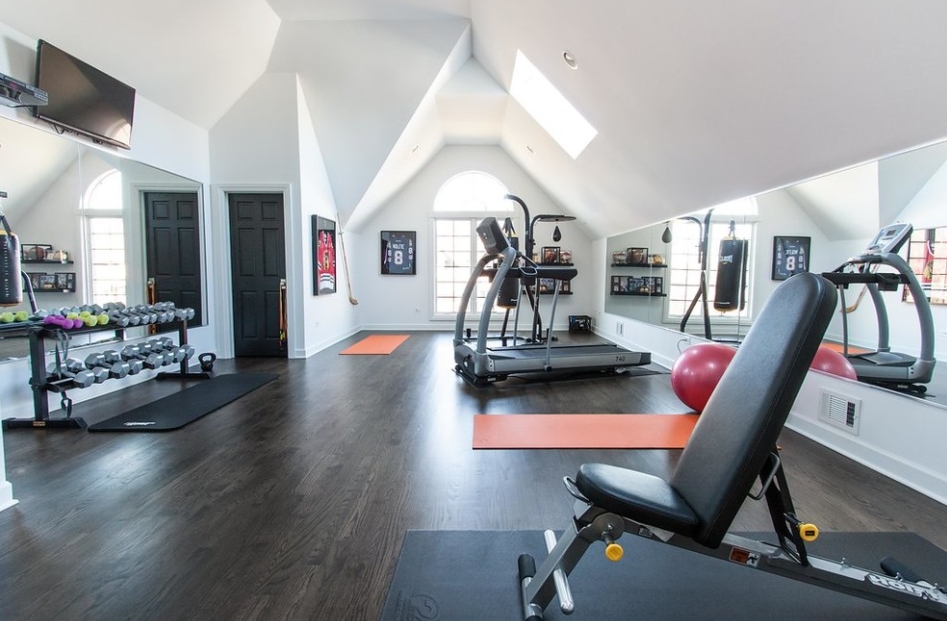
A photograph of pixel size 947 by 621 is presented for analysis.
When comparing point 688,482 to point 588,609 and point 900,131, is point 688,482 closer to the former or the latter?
→ point 588,609

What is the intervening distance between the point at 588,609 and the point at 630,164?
4140mm

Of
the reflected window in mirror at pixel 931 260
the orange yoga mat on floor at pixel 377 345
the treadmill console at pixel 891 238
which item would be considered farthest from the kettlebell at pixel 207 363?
the reflected window in mirror at pixel 931 260

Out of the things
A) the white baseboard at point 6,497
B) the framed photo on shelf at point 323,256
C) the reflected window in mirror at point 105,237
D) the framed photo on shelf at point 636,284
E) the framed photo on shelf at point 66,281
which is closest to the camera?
the white baseboard at point 6,497

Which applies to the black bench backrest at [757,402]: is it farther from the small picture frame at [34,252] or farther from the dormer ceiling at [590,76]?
the small picture frame at [34,252]

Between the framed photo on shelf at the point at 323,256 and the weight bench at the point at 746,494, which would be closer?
the weight bench at the point at 746,494

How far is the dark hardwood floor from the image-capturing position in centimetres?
149

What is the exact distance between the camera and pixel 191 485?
2.22 meters

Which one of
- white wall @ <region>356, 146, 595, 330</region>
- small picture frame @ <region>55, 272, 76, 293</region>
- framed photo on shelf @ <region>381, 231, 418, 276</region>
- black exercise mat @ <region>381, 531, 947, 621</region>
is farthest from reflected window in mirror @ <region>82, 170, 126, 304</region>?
framed photo on shelf @ <region>381, 231, 418, 276</region>

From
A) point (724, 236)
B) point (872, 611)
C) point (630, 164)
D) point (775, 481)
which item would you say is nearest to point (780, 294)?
point (775, 481)

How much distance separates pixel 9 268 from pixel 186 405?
146 centimetres

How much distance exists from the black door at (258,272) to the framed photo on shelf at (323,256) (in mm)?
400

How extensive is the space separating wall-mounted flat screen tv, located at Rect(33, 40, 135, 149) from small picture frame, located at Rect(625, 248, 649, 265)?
584cm

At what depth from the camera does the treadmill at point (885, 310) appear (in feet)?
8.45

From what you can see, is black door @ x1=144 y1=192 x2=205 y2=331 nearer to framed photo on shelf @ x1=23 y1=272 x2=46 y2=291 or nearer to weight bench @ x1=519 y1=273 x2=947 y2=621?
framed photo on shelf @ x1=23 y1=272 x2=46 y2=291
